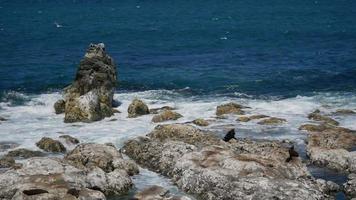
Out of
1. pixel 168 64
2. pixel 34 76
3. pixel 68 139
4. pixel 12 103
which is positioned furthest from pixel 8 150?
pixel 168 64

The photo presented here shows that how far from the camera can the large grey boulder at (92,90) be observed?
2335 inches

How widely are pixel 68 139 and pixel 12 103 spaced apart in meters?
20.6

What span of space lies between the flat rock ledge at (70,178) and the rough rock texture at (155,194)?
69.8 inches

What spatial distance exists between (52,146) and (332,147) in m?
22.3

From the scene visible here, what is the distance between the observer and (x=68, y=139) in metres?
50.0

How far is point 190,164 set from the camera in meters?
39.0

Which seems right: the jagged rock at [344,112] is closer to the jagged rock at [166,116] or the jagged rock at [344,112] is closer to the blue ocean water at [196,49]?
the blue ocean water at [196,49]

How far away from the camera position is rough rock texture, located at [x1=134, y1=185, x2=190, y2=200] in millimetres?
35144

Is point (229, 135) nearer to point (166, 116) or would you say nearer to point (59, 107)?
point (166, 116)

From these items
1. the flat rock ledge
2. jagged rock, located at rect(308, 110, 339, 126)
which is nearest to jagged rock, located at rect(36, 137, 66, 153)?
the flat rock ledge

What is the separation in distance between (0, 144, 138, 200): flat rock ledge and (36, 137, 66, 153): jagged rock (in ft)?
17.1

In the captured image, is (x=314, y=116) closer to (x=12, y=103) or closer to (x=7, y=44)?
(x=12, y=103)

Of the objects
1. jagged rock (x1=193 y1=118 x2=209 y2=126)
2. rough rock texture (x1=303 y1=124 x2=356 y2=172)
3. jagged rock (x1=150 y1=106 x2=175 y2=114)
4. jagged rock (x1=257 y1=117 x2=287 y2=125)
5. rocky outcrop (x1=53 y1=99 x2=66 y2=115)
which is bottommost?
rough rock texture (x1=303 y1=124 x2=356 y2=172)

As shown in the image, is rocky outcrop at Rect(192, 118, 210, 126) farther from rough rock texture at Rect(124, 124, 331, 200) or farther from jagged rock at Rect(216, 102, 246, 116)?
rough rock texture at Rect(124, 124, 331, 200)
